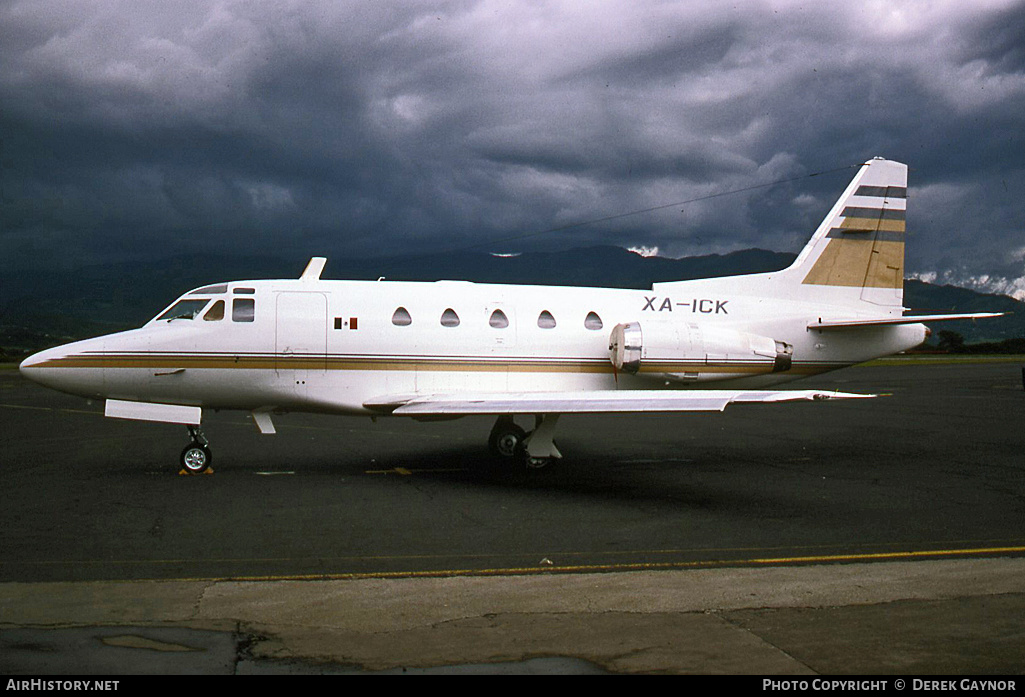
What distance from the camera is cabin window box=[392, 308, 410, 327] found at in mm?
14602

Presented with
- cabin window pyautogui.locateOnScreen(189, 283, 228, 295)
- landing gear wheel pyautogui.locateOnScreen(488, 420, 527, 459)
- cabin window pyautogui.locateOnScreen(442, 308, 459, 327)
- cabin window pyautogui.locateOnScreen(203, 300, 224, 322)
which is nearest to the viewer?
cabin window pyautogui.locateOnScreen(203, 300, 224, 322)

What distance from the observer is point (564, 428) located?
2123 centimetres

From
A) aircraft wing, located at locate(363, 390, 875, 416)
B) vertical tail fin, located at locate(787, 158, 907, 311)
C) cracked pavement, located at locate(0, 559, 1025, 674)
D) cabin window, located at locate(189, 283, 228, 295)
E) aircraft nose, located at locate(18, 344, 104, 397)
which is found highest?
vertical tail fin, located at locate(787, 158, 907, 311)

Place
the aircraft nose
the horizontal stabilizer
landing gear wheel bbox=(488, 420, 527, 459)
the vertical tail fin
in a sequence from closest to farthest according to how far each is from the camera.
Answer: the aircraft nose < landing gear wheel bbox=(488, 420, 527, 459) < the horizontal stabilizer < the vertical tail fin

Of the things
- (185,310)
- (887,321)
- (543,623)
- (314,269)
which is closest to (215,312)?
(185,310)

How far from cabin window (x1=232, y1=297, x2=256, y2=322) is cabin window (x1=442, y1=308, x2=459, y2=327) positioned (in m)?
3.33

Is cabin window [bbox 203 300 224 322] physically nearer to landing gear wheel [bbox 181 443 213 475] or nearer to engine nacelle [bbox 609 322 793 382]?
landing gear wheel [bbox 181 443 213 475]

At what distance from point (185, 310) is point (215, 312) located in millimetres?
569

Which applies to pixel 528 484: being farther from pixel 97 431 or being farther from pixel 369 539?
pixel 97 431

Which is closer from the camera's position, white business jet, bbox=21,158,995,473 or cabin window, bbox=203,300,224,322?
white business jet, bbox=21,158,995,473

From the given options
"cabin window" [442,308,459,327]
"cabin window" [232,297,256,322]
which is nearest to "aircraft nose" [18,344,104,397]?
"cabin window" [232,297,256,322]

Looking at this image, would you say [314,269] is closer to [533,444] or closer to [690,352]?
[533,444]

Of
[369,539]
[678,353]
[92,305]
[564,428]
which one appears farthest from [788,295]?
[92,305]
